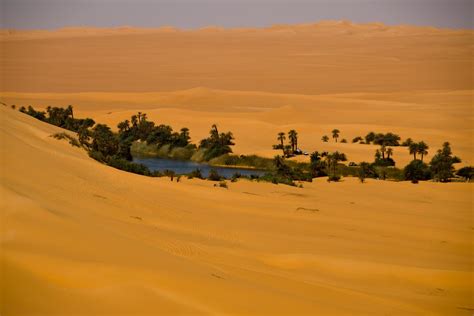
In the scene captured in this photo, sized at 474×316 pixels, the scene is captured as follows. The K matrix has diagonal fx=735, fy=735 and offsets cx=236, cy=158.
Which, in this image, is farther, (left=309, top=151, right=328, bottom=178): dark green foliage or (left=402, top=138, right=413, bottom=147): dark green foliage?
(left=402, top=138, right=413, bottom=147): dark green foliage

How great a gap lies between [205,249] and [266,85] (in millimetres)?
78623

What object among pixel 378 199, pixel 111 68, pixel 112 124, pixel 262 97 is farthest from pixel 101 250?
pixel 111 68

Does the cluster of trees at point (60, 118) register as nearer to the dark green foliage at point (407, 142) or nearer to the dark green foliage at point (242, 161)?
the dark green foliage at point (242, 161)

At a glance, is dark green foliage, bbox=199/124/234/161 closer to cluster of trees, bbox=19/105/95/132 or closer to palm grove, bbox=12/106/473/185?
palm grove, bbox=12/106/473/185

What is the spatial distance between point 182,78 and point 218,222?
274 feet

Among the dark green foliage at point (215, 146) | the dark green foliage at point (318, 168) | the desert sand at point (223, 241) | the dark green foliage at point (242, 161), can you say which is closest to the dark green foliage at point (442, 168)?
the desert sand at point (223, 241)

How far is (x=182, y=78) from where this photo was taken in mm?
97562

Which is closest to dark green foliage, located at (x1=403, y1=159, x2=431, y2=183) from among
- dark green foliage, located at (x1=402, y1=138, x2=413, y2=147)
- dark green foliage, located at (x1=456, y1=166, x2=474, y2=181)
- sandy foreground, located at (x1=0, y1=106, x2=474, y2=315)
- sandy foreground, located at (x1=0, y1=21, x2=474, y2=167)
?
dark green foliage, located at (x1=456, y1=166, x2=474, y2=181)

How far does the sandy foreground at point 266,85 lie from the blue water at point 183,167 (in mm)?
4829

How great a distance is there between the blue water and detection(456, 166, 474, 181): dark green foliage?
9693 millimetres

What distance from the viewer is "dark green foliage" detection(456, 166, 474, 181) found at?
111ft

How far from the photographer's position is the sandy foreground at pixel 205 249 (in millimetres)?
7051

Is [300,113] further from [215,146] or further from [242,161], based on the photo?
→ [242,161]

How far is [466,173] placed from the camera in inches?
1347
